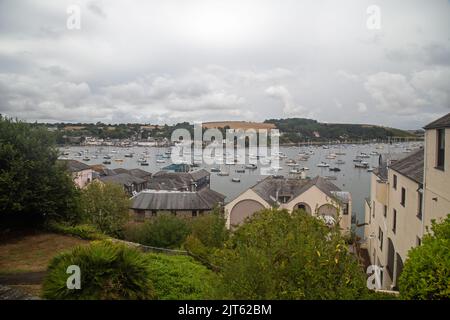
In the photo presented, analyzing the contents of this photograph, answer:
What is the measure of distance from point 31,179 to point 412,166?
1572 centimetres

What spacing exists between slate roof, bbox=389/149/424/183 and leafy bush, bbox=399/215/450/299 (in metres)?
7.52

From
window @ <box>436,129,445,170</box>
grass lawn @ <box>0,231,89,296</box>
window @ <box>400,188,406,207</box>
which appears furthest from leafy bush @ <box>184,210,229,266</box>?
window @ <box>436,129,445,170</box>

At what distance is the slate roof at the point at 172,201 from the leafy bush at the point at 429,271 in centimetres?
2913

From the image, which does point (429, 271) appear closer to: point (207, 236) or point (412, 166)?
point (412, 166)

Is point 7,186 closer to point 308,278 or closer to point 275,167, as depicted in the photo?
point 308,278

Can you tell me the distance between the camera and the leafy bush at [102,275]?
20.6 ft

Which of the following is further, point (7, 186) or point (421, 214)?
point (7, 186)

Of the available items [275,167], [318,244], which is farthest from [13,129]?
[275,167]

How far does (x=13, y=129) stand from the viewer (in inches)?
593

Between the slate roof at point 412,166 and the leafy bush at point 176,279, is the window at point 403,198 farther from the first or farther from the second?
the leafy bush at point 176,279

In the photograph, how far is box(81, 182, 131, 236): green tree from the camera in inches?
938

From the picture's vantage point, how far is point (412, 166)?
14.9 meters

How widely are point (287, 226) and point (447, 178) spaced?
508cm

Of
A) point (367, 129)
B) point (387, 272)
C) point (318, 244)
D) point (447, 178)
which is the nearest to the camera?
point (318, 244)
